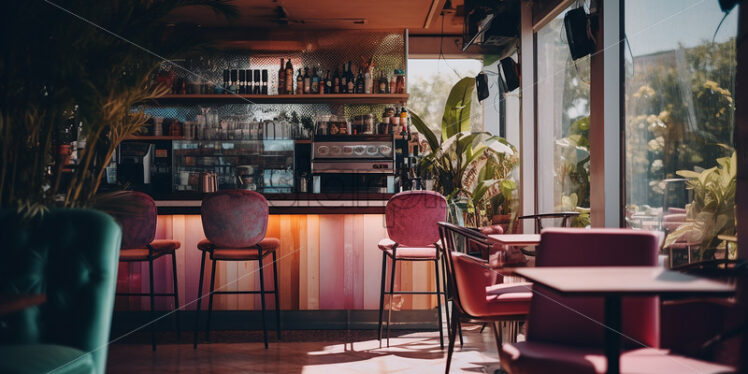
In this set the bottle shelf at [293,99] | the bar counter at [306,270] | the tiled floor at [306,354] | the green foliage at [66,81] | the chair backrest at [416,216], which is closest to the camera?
the green foliage at [66,81]

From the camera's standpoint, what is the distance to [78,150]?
5301 millimetres

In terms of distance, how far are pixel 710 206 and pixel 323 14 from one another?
422cm

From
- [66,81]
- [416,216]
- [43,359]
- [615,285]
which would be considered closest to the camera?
[615,285]

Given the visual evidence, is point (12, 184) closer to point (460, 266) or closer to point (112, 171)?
point (460, 266)

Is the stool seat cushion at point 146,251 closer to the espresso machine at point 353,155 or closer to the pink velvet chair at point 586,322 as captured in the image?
the espresso machine at point 353,155

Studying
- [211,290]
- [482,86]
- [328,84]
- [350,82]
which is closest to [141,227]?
[211,290]

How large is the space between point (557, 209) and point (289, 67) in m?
3.15

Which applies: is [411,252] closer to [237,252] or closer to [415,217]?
[415,217]

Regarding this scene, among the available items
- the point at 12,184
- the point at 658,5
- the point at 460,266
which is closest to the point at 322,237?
the point at 460,266

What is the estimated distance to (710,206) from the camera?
2.72 meters

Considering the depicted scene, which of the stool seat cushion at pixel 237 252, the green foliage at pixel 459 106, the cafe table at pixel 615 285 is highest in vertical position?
the green foliage at pixel 459 106

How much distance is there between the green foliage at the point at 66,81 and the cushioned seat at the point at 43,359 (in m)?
0.51

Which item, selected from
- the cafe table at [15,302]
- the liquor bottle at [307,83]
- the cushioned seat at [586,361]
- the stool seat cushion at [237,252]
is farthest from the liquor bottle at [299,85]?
the cafe table at [15,302]

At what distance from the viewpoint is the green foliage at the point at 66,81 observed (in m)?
2.21
